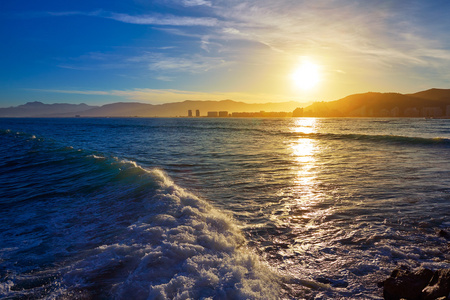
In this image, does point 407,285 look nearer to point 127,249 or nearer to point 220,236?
point 220,236

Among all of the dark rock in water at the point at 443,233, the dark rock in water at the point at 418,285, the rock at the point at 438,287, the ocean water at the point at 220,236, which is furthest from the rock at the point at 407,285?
the dark rock in water at the point at 443,233

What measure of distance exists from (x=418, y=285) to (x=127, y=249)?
5.23 meters

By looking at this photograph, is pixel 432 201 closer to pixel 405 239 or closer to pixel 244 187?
pixel 405 239

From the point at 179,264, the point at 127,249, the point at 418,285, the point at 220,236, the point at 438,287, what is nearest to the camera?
the point at 438,287

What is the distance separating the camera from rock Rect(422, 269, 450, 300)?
355cm

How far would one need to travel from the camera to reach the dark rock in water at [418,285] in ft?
11.9

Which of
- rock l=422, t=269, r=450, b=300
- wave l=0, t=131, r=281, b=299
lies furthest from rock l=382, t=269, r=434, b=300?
wave l=0, t=131, r=281, b=299

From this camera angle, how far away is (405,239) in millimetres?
5980

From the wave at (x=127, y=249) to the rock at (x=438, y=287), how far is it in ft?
6.82

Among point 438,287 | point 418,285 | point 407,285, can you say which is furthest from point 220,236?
point 438,287

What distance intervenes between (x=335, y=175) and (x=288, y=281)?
32.7 ft

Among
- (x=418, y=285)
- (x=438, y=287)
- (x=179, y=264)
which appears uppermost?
(x=438, y=287)

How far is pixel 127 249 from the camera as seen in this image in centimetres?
562

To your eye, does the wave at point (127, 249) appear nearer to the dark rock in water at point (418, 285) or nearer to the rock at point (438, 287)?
the dark rock in water at point (418, 285)
